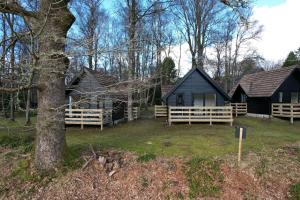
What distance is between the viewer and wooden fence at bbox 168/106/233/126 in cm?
1634

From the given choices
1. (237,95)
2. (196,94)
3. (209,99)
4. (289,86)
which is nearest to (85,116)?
(196,94)

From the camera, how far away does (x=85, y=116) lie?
53.7ft

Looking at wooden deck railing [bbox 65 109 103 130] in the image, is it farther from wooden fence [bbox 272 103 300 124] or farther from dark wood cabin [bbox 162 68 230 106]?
wooden fence [bbox 272 103 300 124]

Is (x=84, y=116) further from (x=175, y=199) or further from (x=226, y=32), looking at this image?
(x=226, y=32)

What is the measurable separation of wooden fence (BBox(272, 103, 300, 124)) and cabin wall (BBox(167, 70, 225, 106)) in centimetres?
515

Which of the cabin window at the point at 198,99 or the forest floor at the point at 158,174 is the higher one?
the cabin window at the point at 198,99

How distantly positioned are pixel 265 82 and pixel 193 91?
336 inches

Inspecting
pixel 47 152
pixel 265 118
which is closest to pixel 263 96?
pixel 265 118

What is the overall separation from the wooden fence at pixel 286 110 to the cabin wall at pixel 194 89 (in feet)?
16.9

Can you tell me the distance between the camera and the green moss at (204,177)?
7.15m

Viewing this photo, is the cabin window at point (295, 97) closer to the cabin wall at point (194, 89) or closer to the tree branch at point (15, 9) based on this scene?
the cabin wall at point (194, 89)

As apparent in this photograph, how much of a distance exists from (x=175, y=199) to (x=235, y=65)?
35074 mm

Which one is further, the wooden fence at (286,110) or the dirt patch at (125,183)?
the wooden fence at (286,110)

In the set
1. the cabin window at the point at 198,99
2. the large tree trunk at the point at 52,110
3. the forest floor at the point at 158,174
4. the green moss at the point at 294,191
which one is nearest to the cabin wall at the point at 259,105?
the cabin window at the point at 198,99
